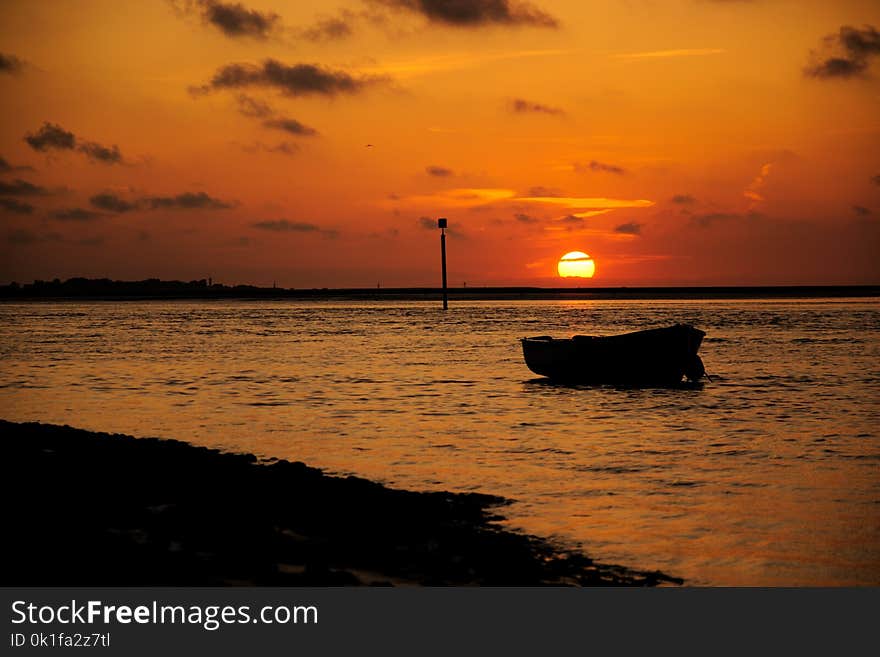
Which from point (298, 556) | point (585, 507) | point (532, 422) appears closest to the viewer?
point (298, 556)

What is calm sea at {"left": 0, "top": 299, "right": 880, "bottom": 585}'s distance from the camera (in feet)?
50.8

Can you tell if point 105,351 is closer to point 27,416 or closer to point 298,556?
point 27,416

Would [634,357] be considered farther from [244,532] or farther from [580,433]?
[244,532]

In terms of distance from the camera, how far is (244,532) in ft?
44.7

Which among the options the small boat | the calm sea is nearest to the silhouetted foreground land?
the calm sea

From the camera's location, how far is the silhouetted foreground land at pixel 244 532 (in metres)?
11.5

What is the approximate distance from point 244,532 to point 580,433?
49.4 ft

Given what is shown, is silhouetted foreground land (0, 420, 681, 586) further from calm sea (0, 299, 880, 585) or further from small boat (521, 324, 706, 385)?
small boat (521, 324, 706, 385)

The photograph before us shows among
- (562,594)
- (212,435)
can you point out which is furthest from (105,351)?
(562,594)

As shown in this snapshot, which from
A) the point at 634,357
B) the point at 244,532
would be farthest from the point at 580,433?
the point at 244,532

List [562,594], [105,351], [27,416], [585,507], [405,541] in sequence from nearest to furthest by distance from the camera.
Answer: [562,594], [405,541], [585,507], [27,416], [105,351]

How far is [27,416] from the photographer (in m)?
32.3

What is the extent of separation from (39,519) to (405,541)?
5.00 metres

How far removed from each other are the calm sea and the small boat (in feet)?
3.02
